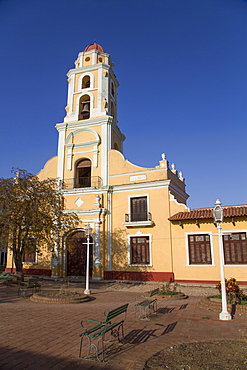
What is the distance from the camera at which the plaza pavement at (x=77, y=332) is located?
466 cm

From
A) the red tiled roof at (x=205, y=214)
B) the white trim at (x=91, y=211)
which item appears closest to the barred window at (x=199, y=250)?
the red tiled roof at (x=205, y=214)

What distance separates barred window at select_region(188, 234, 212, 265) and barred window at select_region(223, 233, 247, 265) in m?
1.05

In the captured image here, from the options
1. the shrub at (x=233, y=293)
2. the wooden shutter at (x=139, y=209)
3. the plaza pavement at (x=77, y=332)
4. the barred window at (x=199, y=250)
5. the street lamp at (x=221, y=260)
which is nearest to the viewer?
the plaza pavement at (x=77, y=332)

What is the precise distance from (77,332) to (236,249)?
12337 millimetres

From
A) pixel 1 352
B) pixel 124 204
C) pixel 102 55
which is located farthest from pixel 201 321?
pixel 102 55

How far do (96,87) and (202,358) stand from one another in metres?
21.8

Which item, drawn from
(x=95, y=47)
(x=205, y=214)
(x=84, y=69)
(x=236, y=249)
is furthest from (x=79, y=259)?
(x=95, y=47)

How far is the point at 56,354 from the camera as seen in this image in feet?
16.3

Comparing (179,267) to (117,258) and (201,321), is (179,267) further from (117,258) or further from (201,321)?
(201,321)

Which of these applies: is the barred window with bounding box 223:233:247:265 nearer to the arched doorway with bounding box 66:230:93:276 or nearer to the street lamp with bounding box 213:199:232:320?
the street lamp with bounding box 213:199:232:320

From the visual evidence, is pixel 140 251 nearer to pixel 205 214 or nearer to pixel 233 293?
pixel 205 214

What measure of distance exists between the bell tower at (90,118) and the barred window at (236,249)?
930cm

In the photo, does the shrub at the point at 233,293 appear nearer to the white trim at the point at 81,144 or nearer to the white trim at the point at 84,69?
the white trim at the point at 81,144

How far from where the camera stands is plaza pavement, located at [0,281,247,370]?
466cm
